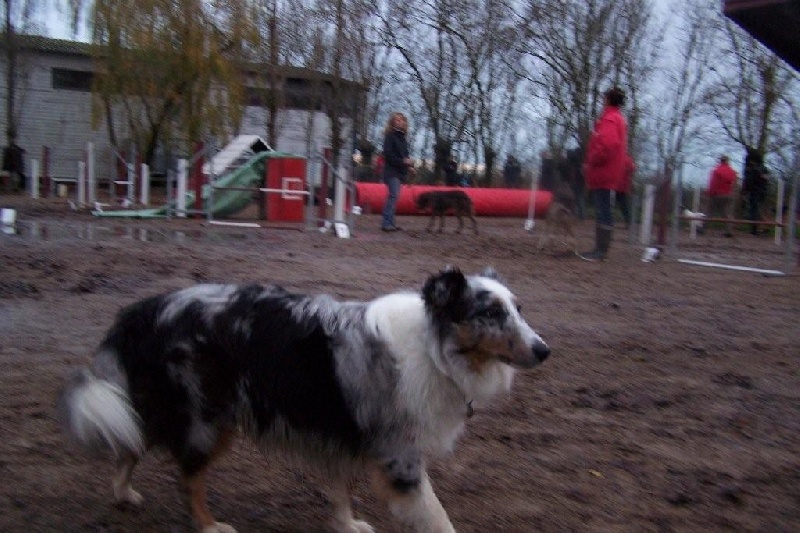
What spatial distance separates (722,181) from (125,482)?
19.9m

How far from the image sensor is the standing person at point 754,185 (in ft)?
69.2

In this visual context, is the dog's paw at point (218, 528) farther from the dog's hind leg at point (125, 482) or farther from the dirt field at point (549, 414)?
the dog's hind leg at point (125, 482)

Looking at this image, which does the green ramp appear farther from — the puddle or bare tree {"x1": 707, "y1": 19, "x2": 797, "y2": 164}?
bare tree {"x1": 707, "y1": 19, "x2": 797, "y2": 164}

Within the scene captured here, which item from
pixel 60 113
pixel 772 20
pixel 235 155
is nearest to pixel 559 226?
A: pixel 235 155

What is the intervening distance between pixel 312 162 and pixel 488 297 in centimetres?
1474

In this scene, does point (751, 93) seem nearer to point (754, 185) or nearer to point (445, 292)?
point (754, 185)

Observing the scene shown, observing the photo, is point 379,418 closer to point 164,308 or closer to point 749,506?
point 164,308

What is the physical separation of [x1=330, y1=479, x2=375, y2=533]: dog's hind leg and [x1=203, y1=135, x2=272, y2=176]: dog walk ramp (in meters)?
17.3

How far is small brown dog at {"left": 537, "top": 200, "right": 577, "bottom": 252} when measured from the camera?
15188mm

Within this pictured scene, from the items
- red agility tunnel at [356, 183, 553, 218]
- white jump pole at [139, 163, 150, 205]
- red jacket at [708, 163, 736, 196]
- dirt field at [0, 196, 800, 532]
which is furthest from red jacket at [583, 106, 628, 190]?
white jump pole at [139, 163, 150, 205]

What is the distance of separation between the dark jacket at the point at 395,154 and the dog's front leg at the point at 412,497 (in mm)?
13728

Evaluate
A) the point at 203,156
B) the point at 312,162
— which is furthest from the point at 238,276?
the point at 203,156

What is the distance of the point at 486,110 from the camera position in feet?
115

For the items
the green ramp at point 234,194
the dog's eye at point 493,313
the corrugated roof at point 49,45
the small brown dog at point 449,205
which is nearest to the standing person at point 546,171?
the small brown dog at point 449,205
